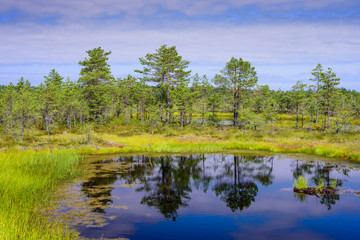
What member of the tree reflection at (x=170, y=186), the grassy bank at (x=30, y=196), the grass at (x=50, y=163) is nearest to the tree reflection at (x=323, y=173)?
the grass at (x=50, y=163)

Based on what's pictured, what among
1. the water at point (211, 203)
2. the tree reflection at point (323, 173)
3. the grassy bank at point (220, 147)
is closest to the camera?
the water at point (211, 203)

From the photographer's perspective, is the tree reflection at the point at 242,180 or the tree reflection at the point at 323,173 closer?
the tree reflection at the point at 323,173

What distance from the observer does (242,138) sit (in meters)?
34.7

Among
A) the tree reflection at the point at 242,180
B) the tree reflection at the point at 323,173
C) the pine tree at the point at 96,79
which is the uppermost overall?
the pine tree at the point at 96,79

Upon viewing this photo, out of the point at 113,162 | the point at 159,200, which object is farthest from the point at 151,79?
the point at 159,200

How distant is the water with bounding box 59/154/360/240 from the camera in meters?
10.3

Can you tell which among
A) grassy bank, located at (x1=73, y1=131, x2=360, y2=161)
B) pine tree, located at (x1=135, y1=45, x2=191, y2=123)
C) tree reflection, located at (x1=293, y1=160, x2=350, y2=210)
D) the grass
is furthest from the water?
pine tree, located at (x1=135, y1=45, x2=191, y2=123)

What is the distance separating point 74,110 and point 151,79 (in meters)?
19.7

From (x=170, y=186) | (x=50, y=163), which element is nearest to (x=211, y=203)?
(x=170, y=186)

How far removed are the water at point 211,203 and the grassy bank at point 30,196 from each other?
3.51 feet

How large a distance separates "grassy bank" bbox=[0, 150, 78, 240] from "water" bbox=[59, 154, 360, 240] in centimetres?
107

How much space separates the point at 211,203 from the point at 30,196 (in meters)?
8.83

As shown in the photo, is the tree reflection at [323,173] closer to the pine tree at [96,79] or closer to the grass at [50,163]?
the grass at [50,163]

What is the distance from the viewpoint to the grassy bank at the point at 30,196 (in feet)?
25.5
